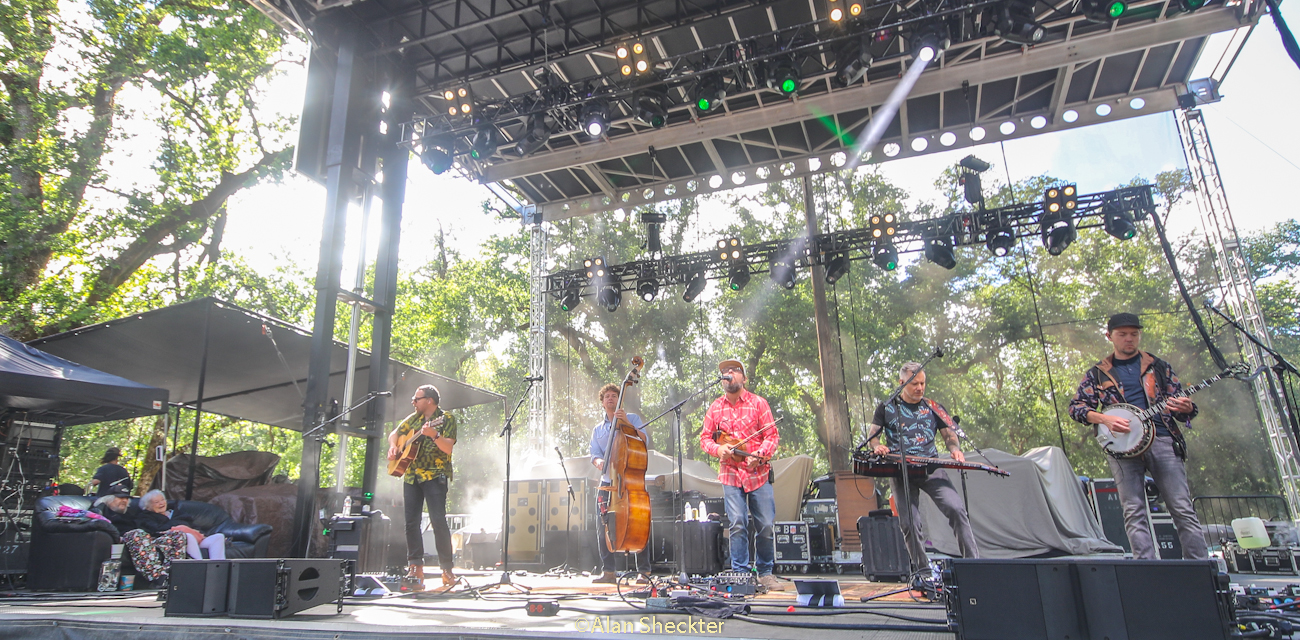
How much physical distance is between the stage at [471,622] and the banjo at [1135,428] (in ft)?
5.17

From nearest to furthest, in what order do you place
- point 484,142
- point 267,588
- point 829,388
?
point 267,588 < point 484,142 < point 829,388

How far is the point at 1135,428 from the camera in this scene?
3.97 metres

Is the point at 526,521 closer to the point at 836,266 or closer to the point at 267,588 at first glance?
the point at 267,588

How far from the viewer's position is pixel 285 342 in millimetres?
8875

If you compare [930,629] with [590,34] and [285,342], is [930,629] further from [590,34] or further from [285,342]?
[285,342]

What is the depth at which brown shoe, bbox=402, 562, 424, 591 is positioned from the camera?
5113mm

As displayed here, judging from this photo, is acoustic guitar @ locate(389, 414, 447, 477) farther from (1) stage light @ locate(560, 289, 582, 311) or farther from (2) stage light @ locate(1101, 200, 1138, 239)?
(2) stage light @ locate(1101, 200, 1138, 239)

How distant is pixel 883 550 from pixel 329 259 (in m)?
5.68

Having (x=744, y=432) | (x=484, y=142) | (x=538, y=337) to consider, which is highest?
(x=484, y=142)

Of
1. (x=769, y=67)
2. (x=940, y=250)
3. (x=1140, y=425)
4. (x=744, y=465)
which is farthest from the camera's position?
(x=940, y=250)

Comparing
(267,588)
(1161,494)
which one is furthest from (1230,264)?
(267,588)

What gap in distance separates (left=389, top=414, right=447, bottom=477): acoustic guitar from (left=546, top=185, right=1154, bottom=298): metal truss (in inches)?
239

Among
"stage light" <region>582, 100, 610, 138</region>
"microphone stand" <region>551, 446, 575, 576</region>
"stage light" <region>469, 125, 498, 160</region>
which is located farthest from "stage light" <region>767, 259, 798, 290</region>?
"microphone stand" <region>551, 446, 575, 576</region>

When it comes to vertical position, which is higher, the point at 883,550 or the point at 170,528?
the point at 170,528
